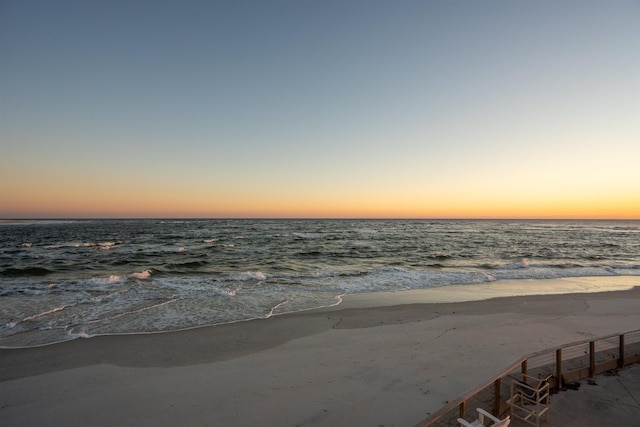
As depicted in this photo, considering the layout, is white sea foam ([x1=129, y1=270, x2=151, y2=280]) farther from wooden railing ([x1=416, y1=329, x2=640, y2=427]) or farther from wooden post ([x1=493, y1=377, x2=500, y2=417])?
wooden post ([x1=493, y1=377, x2=500, y2=417])

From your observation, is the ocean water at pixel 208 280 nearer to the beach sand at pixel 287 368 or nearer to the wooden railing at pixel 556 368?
the beach sand at pixel 287 368

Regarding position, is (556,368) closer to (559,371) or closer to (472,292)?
(559,371)

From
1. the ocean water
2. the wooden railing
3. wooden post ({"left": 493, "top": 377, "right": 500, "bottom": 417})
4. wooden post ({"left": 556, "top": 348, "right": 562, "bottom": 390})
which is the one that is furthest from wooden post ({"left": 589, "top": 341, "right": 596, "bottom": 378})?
the ocean water

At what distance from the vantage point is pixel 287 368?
23.6ft

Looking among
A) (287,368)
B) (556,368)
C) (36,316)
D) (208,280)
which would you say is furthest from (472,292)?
(36,316)

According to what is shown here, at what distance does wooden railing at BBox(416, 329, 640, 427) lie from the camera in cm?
501

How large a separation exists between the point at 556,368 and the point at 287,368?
503 centimetres

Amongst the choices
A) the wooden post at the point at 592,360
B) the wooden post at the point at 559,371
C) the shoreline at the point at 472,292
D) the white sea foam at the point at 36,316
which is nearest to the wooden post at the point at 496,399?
the wooden post at the point at 559,371

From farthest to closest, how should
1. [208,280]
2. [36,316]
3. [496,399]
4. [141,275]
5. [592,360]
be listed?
[141,275], [208,280], [36,316], [592,360], [496,399]

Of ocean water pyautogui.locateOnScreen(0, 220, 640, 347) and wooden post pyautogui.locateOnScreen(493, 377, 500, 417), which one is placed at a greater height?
wooden post pyautogui.locateOnScreen(493, 377, 500, 417)

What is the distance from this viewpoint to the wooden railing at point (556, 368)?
5.01 metres

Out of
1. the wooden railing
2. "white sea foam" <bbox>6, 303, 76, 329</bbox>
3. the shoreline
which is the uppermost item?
the wooden railing

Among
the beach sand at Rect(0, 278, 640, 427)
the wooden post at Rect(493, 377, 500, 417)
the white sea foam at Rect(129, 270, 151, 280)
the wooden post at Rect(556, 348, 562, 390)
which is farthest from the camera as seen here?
the white sea foam at Rect(129, 270, 151, 280)

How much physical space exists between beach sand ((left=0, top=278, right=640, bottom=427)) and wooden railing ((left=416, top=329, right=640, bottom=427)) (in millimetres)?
549
